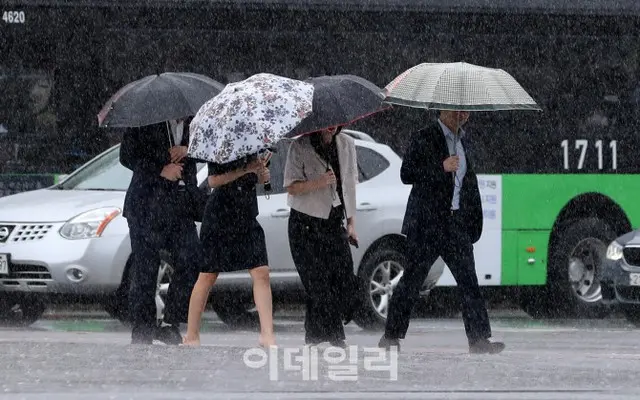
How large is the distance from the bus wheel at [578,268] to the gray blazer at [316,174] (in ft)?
23.6

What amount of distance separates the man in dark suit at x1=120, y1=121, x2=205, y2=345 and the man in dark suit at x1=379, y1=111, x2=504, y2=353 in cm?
134

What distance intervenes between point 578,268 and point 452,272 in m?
7.13

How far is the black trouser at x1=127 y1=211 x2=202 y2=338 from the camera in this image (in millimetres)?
11492

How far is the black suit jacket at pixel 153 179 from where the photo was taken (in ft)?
37.5

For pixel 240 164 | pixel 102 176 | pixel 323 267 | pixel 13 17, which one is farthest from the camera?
pixel 13 17

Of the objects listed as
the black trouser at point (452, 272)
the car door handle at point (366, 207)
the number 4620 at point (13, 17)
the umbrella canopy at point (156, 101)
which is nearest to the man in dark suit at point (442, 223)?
the black trouser at point (452, 272)

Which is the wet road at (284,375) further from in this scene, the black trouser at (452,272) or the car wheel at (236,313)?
the car wheel at (236,313)

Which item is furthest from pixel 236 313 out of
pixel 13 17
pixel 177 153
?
pixel 177 153

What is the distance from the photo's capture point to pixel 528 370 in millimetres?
9680

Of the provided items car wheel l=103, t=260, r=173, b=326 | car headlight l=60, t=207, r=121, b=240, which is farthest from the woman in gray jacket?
car headlight l=60, t=207, r=121, b=240

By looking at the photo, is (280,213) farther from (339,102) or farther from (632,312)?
(339,102)

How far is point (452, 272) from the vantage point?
37.6 feet

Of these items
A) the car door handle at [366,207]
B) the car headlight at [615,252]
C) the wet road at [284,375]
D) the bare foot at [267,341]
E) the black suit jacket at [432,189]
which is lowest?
the car headlight at [615,252]

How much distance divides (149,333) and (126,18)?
19.4 feet
